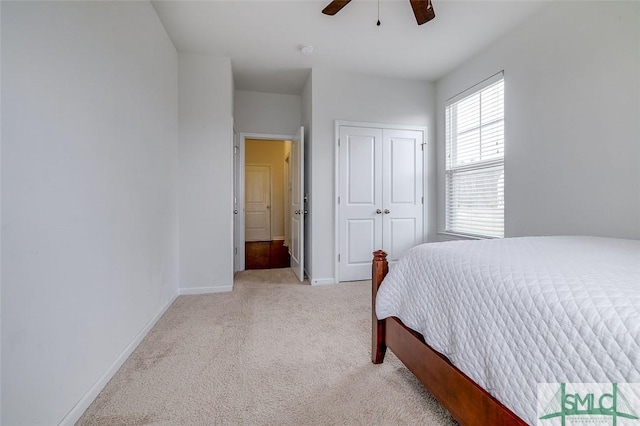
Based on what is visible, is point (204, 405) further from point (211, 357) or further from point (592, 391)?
point (592, 391)

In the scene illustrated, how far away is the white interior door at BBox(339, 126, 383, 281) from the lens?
342 centimetres

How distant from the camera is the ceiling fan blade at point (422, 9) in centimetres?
187

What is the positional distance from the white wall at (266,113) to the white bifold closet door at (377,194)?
1.07 metres

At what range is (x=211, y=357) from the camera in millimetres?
1763

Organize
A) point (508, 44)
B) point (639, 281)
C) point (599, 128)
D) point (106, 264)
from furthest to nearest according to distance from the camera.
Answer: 1. point (508, 44)
2. point (599, 128)
3. point (106, 264)
4. point (639, 281)

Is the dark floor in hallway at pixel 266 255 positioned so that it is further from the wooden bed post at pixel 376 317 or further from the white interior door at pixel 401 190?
the wooden bed post at pixel 376 317

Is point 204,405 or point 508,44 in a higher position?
point 508,44

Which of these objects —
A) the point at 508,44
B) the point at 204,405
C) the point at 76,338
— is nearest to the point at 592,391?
the point at 204,405

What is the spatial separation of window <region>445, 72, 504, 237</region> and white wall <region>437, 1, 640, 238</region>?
0.14 meters

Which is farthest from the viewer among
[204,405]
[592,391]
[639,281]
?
[204,405]

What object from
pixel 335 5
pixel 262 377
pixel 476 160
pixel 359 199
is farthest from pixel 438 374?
pixel 476 160

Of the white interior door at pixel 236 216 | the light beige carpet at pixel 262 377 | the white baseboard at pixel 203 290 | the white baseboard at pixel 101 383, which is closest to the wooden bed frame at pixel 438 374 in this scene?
the light beige carpet at pixel 262 377

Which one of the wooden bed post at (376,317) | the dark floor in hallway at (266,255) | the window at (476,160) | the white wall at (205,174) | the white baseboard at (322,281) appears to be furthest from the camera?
the dark floor in hallway at (266,255)

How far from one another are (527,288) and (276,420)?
1.15 metres
